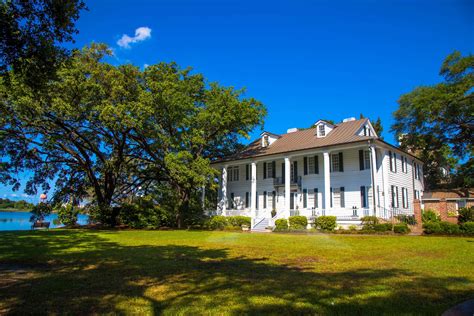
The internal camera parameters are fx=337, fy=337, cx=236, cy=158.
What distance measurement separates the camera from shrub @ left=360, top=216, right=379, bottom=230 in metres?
20.5

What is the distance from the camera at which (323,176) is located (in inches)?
1070

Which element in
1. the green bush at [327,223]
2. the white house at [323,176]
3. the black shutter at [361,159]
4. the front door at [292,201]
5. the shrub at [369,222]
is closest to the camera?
the shrub at [369,222]

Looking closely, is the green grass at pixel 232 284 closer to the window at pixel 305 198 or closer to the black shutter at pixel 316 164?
the black shutter at pixel 316 164

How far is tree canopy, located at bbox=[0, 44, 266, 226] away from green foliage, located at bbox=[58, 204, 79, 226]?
4.27 ft

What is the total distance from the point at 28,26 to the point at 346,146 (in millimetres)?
20683

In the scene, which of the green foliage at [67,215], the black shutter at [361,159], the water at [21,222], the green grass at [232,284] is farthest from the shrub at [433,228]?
the water at [21,222]

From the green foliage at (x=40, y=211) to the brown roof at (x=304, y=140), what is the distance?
15.4 m

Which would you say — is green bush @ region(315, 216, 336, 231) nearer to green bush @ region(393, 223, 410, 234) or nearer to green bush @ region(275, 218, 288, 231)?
green bush @ region(275, 218, 288, 231)

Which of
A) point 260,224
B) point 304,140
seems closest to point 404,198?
point 304,140

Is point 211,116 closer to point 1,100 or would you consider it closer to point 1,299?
point 1,100

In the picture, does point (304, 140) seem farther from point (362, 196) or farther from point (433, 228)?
point (433, 228)

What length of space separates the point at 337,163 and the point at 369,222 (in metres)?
6.53

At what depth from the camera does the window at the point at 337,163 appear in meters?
26.2

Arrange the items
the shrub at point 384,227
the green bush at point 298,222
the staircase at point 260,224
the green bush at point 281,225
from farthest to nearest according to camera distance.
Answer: the staircase at point 260,224
the green bush at point 281,225
the green bush at point 298,222
the shrub at point 384,227
